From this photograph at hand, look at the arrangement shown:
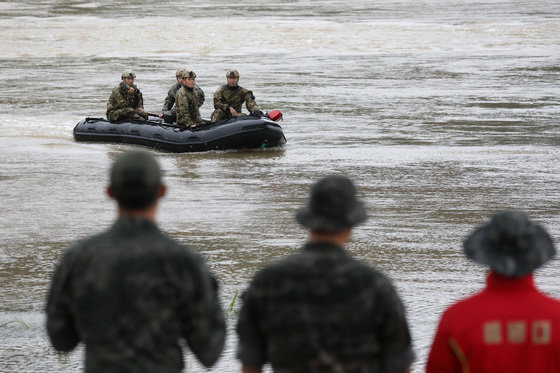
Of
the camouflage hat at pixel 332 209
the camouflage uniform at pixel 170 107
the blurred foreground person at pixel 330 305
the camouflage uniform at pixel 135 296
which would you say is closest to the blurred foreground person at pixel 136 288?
the camouflage uniform at pixel 135 296

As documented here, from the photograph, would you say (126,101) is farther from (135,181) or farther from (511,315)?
(511,315)

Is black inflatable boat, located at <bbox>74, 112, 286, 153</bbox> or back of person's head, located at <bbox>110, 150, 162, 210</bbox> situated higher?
back of person's head, located at <bbox>110, 150, 162, 210</bbox>

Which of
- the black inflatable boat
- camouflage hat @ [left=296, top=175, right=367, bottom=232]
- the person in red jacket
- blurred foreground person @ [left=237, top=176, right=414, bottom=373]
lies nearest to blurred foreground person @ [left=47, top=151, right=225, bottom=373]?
blurred foreground person @ [left=237, top=176, right=414, bottom=373]

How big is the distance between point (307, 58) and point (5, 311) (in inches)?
1325

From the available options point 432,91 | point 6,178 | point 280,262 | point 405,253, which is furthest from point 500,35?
point 280,262

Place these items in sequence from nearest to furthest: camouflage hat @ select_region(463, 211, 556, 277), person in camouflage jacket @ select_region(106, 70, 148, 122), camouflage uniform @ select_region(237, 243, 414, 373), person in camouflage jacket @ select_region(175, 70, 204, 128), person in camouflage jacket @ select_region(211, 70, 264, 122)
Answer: camouflage hat @ select_region(463, 211, 556, 277)
camouflage uniform @ select_region(237, 243, 414, 373)
person in camouflage jacket @ select_region(175, 70, 204, 128)
person in camouflage jacket @ select_region(211, 70, 264, 122)
person in camouflage jacket @ select_region(106, 70, 148, 122)

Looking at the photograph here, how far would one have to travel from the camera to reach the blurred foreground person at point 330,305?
3639 millimetres

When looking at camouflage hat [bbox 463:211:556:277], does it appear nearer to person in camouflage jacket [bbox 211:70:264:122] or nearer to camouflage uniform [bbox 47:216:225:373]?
camouflage uniform [bbox 47:216:225:373]

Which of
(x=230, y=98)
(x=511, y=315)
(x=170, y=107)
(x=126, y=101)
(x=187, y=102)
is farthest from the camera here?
(x=170, y=107)

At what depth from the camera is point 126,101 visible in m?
20.6

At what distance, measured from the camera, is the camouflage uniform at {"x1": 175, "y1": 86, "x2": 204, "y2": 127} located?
19.5 metres

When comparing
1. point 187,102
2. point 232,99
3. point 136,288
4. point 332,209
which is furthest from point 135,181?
point 232,99

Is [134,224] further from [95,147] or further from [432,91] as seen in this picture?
[432,91]

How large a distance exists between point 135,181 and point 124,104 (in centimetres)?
1720
